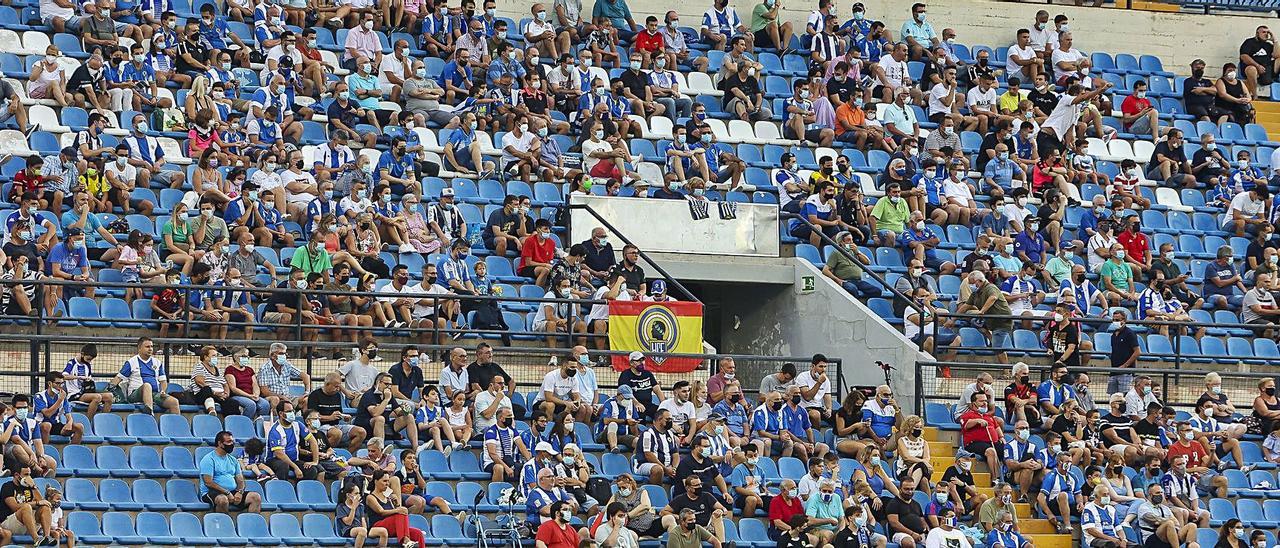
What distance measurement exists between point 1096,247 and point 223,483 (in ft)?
36.3

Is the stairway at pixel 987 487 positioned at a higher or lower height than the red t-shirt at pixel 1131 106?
lower

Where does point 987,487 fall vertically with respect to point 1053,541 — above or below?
above

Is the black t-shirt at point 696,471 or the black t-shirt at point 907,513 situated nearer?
the black t-shirt at point 696,471

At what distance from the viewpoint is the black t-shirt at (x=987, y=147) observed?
27875 millimetres

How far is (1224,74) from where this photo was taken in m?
30.8

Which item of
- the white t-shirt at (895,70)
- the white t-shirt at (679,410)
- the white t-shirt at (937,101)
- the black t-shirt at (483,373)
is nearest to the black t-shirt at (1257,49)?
the white t-shirt at (937,101)

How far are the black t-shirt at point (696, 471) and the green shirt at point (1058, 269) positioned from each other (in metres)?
6.39

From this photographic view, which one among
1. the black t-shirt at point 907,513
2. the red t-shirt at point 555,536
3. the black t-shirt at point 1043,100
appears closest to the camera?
the red t-shirt at point 555,536

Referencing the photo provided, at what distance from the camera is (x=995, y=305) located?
2466 cm

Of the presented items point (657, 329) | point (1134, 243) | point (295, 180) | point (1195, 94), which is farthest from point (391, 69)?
point (1195, 94)

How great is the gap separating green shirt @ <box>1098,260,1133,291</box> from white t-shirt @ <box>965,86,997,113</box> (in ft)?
11.5

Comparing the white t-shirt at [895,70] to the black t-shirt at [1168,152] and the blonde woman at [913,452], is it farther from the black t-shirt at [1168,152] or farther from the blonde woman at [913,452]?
the blonde woman at [913,452]

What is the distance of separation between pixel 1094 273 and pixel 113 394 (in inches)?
442

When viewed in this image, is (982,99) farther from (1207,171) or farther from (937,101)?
(1207,171)
